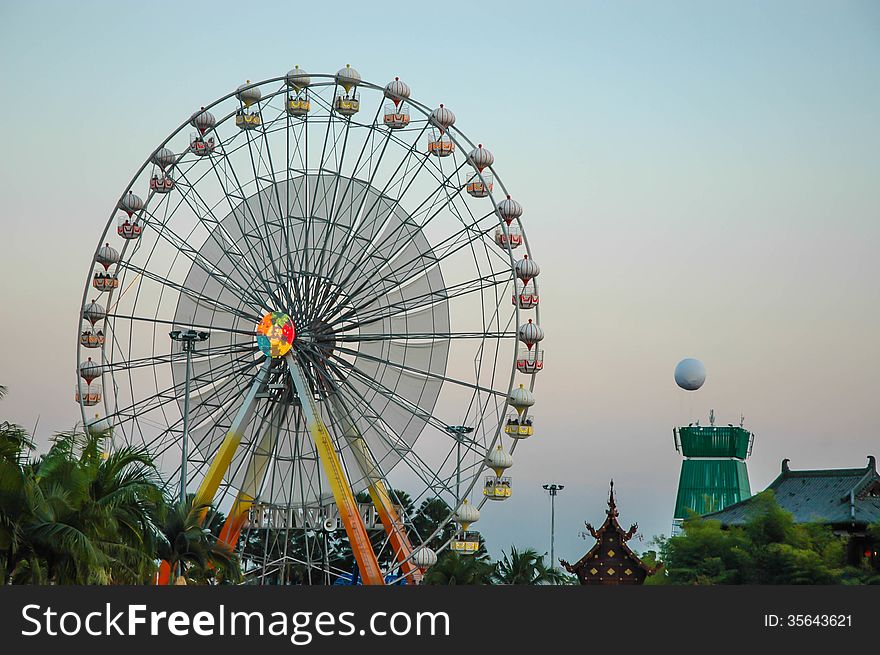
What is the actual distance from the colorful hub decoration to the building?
29.7 m

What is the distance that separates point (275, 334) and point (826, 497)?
113 ft

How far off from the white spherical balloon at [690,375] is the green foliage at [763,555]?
1990 inches

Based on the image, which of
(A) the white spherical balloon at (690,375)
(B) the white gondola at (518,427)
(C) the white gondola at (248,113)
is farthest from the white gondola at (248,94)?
(A) the white spherical balloon at (690,375)

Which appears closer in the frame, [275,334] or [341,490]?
[341,490]

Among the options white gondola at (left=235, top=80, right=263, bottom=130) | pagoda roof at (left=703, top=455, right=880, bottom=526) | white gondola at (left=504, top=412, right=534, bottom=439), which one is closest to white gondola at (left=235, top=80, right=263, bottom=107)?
white gondola at (left=235, top=80, right=263, bottom=130)

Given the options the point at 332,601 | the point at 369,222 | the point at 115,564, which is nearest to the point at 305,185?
the point at 369,222

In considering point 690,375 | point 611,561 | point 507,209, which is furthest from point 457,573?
point 690,375

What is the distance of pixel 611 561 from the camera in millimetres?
70625

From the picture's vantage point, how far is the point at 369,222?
199 ft

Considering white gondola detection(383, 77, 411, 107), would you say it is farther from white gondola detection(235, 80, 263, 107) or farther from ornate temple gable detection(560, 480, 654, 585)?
ornate temple gable detection(560, 480, 654, 585)

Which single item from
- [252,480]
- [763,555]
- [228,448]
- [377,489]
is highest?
[228,448]

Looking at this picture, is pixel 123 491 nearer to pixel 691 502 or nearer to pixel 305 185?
pixel 305 185

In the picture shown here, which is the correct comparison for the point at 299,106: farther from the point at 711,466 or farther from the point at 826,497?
the point at 711,466

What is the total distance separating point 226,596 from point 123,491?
11.7 m
